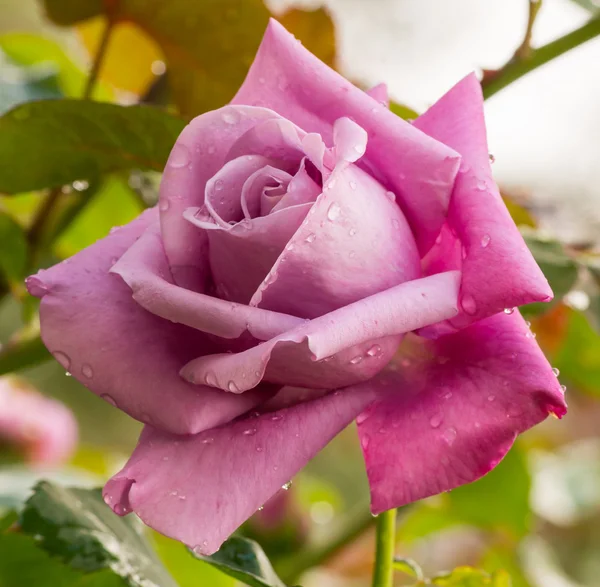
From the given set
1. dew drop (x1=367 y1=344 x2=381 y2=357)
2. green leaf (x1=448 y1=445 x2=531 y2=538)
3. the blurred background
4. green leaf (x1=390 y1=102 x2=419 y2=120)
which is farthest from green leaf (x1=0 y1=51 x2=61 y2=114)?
green leaf (x1=448 y1=445 x2=531 y2=538)

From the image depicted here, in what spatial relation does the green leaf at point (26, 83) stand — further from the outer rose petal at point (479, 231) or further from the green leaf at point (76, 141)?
the outer rose petal at point (479, 231)

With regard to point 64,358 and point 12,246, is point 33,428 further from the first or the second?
point 64,358

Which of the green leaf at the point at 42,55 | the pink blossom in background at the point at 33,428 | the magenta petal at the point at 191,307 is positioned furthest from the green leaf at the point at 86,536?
the pink blossom in background at the point at 33,428

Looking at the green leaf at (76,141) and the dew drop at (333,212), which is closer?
the dew drop at (333,212)

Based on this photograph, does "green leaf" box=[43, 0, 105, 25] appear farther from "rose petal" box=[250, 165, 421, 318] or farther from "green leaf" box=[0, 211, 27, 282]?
"rose petal" box=[250, 165, 421, 318]

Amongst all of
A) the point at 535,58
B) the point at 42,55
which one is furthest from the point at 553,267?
the point at 42,55

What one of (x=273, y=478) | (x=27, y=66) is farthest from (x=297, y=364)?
(x=27, y=66)
